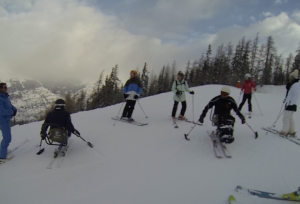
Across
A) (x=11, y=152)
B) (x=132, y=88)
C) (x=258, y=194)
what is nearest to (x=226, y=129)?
(x=258, y=194)

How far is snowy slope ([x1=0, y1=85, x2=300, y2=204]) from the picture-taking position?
3654 millimetres

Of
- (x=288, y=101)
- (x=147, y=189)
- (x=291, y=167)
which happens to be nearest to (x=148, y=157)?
(x=147, y=189)

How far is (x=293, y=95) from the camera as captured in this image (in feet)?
19.3

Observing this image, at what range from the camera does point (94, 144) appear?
6402mm

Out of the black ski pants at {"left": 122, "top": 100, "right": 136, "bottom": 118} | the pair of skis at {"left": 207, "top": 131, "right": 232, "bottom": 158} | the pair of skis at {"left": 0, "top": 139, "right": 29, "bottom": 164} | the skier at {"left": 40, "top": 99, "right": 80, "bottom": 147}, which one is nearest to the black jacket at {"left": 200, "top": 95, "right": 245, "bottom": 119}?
the pair of skis at {"left": 207, "top": 131, "right": 232, "bottom": 158}

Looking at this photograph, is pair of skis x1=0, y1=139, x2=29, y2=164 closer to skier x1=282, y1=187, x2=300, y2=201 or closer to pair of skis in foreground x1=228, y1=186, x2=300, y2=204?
pair of skis in foreground x1=228, y1=186, x2=300, y2=204

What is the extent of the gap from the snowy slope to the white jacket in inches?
49.2

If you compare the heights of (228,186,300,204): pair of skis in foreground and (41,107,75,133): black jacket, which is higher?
(41,107,75,133): black jacket

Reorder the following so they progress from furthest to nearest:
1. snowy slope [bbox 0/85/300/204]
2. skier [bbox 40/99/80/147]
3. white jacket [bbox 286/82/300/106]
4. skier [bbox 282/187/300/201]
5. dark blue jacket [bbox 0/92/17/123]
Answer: white jacket [bbox 286/82/300/106] < skier [bbox 40/99/80/147] < dark blue jacket [bbox 0/92/17/123] < snowy slope [bbox 0/85/300/204] < skier [bbox 282/187/300/201]

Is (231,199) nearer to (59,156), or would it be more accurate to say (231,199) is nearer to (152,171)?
(152,171)

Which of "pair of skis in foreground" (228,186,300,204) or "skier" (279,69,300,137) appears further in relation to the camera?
"skier" (279,69,300,137)

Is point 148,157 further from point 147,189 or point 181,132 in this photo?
point 181,132

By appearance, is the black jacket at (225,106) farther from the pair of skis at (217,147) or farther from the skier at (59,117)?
the skier at (59,117)

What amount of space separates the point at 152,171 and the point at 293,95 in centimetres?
512
